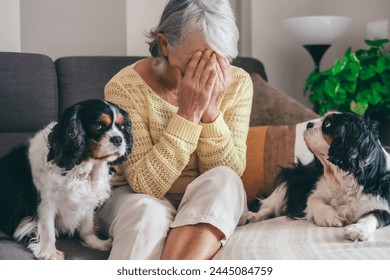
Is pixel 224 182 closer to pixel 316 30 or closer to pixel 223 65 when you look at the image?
pixel 223 65

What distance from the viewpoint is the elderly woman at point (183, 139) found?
1393mm

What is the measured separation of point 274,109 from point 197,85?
695mm

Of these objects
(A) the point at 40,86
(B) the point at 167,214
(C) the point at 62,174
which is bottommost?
(B) the point at 167,214

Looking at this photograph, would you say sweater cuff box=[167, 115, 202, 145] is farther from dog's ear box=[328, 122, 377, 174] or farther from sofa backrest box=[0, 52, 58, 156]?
sofa backrest box=[0, 52, 58, 156]

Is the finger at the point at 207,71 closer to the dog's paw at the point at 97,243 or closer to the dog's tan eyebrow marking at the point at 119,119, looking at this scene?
the dog's tan eyebrow marking at the point at 119,119

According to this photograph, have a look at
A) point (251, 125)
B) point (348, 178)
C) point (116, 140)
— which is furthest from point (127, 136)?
point (251, 125)

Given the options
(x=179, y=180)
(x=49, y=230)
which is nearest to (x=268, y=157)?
(x=179, y=180)

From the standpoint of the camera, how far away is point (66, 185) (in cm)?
143

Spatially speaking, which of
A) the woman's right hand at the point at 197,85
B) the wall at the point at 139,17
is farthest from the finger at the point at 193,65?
the wall at the point at 139,17
